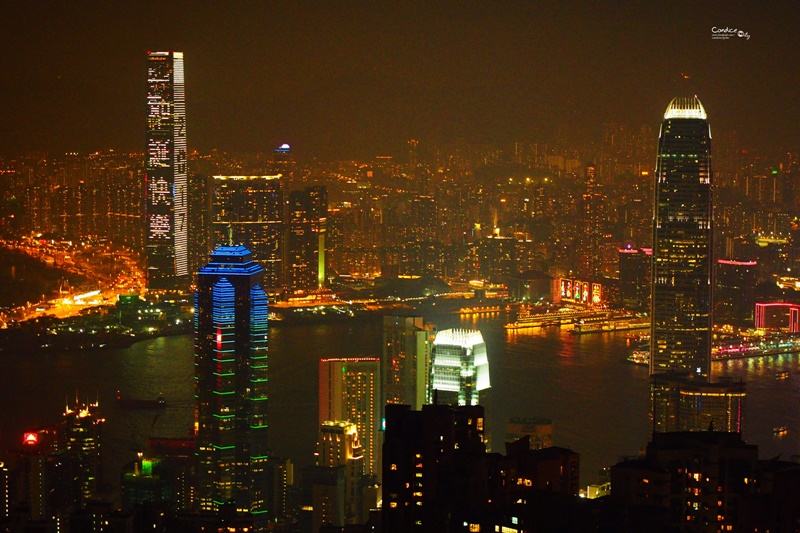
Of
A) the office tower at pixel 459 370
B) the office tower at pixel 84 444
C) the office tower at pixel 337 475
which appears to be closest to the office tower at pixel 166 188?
the office tower at pixel 84 444

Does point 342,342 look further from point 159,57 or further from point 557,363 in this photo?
point 159,57

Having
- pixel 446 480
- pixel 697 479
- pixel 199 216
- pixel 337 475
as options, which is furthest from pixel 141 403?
pixel 446 480

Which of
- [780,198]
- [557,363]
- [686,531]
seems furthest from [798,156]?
[686,531]

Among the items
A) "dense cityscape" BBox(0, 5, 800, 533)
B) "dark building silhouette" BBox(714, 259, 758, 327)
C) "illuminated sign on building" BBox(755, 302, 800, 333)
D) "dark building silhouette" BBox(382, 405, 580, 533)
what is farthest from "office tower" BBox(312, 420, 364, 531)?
"illuminated sign on building" BBox(755, 302, 800, 333)

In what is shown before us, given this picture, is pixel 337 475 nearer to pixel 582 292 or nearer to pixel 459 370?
pixel 459 370

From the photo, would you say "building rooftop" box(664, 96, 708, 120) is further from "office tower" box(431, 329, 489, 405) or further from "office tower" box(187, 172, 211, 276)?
"office tower" box(187, 172, 211, 276)
